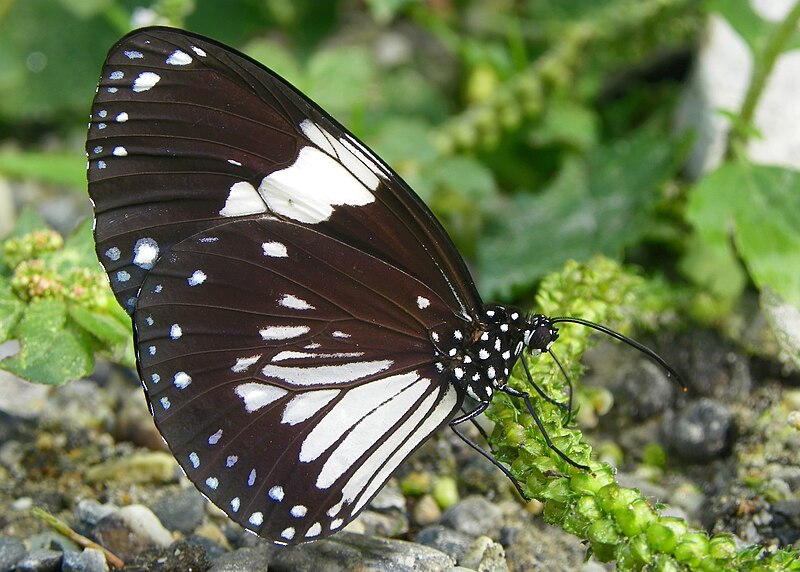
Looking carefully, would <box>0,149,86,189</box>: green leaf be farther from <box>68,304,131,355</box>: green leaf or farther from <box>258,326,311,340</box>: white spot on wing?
<box>258,326,311,340</box>: white spot on wing

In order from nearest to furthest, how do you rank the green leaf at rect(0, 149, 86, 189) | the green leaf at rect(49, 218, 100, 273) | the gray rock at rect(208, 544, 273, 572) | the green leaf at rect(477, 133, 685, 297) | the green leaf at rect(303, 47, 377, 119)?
the gray rock at rect(208, 544, 273, 572), the green leaf at rect(49, 218, 100, 273), the green leaf at rect(477, 133, 685, 297), the green leaf at rect(0, 149, 86, 189), the green leaf at rect(303, 47, 377, 119)

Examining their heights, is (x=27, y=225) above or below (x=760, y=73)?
below

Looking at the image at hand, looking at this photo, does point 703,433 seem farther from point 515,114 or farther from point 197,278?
point 197,278

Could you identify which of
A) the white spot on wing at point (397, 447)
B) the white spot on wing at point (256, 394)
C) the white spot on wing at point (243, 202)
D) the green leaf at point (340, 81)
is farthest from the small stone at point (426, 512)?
the green leaf at point (340, 81)

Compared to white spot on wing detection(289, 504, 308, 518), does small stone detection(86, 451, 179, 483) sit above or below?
above

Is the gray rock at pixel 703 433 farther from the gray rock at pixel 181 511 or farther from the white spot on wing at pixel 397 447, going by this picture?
the gray rock at pixel 181 511

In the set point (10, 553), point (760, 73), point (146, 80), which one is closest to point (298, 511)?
point (10, 553)

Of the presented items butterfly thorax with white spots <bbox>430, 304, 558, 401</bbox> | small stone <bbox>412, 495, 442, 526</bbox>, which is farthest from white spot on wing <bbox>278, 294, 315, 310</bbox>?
small stone <bbox>412, 495, 442, 526</bbox>
